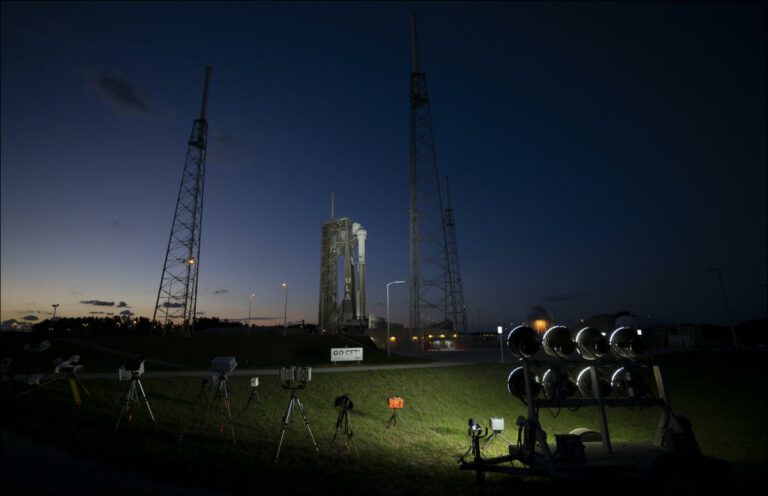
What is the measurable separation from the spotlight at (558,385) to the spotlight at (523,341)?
715 millimetres

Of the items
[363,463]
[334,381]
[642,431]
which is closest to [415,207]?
[334,381]

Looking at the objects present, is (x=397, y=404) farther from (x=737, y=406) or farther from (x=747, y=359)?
(x=747, y=359)

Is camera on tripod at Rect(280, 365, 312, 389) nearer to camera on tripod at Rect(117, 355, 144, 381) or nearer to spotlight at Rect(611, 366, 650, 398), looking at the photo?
camera on tripod at Rect(117, 355, 144, 381)

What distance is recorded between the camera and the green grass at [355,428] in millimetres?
10617

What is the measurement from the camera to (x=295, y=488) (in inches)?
372

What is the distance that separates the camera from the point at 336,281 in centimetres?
8319

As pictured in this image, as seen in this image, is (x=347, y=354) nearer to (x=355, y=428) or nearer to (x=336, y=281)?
(x=355, y=428)

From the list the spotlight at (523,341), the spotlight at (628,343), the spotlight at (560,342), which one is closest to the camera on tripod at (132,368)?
the spotlight at (523,341)

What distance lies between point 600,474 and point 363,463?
21.5 ft

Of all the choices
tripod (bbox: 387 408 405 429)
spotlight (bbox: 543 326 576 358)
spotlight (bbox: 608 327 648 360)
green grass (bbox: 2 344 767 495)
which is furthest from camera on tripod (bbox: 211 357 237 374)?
spotlight (bbox: 608 327 648 360)

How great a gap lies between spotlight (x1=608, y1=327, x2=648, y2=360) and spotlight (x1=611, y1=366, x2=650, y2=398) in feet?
1.28

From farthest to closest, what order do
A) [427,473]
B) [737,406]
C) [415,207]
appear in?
[415,207] → [737,406] → [427,473]

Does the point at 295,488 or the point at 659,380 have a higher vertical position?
the point at 659,380

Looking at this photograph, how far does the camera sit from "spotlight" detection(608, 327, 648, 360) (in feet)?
37.2
